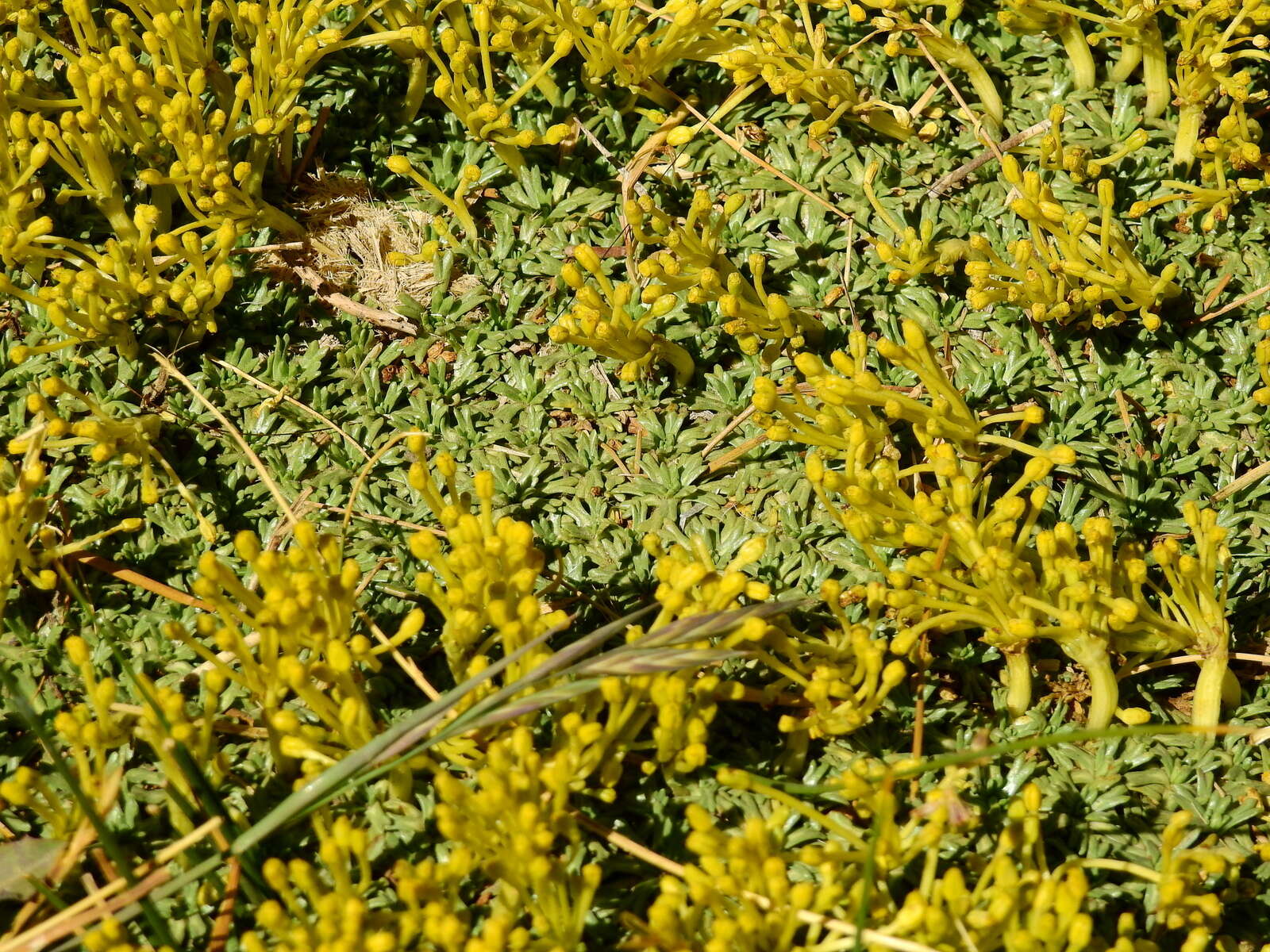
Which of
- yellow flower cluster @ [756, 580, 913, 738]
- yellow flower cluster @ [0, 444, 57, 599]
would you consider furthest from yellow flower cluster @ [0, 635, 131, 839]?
yellow flower cluster @ [756, 580, 913, 738]

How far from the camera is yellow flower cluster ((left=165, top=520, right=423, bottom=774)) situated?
2.38 meters

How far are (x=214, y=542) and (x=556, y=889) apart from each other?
1.34 m

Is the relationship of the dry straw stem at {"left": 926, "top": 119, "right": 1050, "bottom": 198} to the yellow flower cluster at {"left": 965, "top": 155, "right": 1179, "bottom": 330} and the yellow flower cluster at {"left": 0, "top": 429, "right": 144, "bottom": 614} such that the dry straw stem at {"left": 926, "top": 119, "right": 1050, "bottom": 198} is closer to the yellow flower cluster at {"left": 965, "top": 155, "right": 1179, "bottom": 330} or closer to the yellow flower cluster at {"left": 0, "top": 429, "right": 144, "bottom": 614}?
the yellow flower cluster at {"left": 965, "top": 155, "right": 1179, "bottom": 330}

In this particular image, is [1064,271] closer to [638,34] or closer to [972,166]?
[972,166]

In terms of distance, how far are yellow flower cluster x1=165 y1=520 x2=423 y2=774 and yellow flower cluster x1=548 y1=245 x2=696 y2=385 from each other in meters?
0.87

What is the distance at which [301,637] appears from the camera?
245 centimetres

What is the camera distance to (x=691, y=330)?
11.2 ft

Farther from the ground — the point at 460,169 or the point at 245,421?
the point at 460,169

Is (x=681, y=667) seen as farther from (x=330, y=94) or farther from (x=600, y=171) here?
(x=330, y=94)

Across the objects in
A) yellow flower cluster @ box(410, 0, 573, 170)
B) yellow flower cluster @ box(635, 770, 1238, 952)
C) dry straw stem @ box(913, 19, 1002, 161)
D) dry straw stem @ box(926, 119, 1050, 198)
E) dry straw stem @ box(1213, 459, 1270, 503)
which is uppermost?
yellow flower cluster @ box(410, 0, 573, 170)

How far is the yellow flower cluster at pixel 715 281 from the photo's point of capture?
3.12 metres

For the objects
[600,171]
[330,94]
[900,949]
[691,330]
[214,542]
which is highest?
[330,94]

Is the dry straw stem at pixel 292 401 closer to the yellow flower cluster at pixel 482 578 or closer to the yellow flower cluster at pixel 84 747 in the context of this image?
the yellow flower cluster at pixel 482 578

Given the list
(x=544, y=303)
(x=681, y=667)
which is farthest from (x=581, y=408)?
(x=681, y=667)
